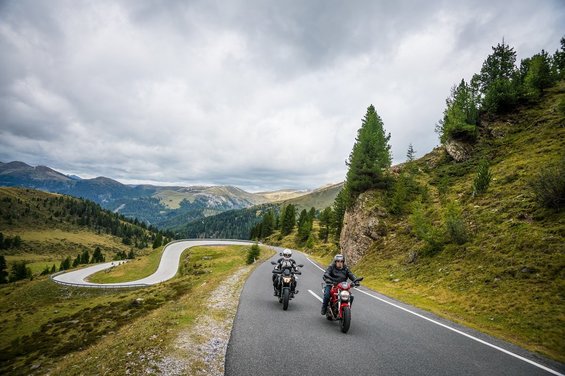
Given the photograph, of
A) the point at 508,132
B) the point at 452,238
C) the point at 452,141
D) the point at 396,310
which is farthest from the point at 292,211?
the point at 396,310

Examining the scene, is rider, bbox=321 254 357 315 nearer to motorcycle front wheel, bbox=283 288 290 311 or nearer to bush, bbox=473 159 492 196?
motorcycle front wheel, bbox=283 288 290 311

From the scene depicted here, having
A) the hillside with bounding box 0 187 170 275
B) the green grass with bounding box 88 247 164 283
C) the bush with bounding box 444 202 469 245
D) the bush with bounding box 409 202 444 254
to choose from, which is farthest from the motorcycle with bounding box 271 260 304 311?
the hillside with bounding box 0 187 170 275

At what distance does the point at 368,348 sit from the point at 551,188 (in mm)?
16336

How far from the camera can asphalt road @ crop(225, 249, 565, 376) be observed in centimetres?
609

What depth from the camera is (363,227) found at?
32469 millimetres

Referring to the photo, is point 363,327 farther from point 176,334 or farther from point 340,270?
point 176,334

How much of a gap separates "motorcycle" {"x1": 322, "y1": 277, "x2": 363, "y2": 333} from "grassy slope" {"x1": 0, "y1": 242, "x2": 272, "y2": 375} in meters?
5.19

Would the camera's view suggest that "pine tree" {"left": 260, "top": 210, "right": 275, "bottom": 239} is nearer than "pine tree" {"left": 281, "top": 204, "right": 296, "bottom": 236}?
No

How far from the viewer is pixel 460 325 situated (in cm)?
1003

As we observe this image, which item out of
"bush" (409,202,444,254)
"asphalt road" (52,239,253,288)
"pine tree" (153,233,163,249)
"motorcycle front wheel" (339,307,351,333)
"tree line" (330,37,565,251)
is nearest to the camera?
"motorcycle front wheel" (339,307,351,333)

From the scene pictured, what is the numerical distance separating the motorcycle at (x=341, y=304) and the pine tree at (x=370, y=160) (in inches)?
1104

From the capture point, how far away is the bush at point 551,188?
604 inches

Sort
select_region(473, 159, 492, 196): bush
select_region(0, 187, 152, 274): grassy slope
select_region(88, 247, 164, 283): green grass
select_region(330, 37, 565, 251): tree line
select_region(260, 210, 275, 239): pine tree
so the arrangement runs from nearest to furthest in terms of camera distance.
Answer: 1. select_region(473, 159, 492, 196): bush
2. select_region(330, 37, 565, 251): tree line
3. select_region(88, 247, 164, 283): green grass
4. select_region(260, 210, 275, 239): pine tree
5. select_region(0, 187, 152, 274): grassy slope

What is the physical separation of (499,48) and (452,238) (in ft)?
134
